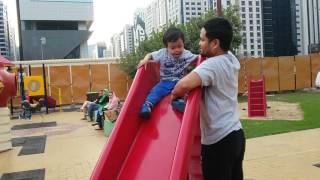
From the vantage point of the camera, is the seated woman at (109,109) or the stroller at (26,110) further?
the stroller at (26,110)

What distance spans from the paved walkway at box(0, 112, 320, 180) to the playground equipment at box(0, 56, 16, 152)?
0.32m

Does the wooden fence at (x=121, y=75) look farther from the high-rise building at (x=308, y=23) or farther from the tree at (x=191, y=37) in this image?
the high-rise building at (x=308, y=23)

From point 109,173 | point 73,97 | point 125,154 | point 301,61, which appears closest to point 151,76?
point 125,154

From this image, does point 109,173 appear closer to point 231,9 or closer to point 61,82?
point 231,9

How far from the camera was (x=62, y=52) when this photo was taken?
6719cm

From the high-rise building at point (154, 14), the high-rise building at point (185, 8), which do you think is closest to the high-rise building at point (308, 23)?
the high-rise building at point (154, 14)

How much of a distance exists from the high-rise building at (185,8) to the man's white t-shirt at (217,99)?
20.2m

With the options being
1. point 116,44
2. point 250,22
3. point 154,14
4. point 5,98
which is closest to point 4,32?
point 116,44

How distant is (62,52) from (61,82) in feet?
145

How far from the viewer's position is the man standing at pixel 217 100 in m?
3.06

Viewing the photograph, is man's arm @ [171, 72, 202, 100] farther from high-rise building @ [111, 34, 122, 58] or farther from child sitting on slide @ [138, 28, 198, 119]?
high-rise building @ [111, 34, 122, 58]

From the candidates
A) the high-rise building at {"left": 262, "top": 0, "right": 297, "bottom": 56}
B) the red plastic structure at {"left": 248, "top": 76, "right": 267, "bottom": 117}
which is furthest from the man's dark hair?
the high-rise building at {"left": 262, "top": 0, "right": 297, "bottom": 56}

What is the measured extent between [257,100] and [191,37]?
27.4ft

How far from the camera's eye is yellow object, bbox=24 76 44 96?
21170 mm
